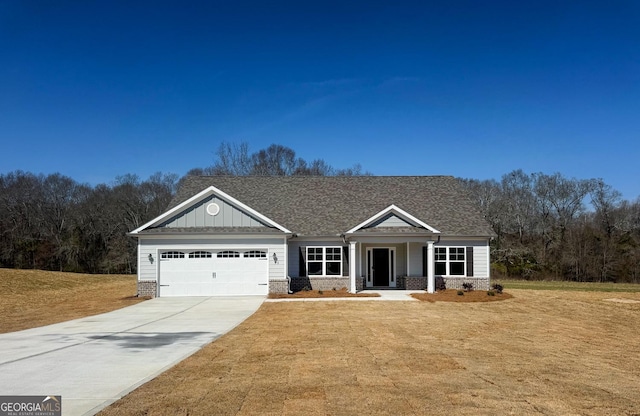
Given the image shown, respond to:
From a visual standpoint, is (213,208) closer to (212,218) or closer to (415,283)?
(212,218)

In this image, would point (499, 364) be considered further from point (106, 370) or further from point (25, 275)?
point (25, 275)

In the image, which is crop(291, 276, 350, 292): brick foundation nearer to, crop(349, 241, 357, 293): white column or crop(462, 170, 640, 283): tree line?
crop(349, 241, 357, 293): white column

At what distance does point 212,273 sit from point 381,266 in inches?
357

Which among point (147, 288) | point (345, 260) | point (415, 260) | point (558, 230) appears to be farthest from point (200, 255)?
point (558, 230)

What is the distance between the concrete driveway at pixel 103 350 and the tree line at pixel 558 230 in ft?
114

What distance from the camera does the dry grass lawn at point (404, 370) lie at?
22.0 feet

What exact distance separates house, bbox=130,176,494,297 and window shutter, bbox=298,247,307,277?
52 mm

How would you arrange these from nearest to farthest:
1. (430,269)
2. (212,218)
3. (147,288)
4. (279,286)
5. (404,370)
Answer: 1. (404,370)
2. (147,288)
3. (279,286)
4. (430,269)
5. (212,218)

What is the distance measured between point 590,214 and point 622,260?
1094 cm

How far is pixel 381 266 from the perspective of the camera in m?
27.6

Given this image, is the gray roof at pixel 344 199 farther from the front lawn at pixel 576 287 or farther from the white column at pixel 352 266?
the front lawn at pixel 576 287

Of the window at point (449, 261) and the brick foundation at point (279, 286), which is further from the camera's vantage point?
the window at point (449, 261)

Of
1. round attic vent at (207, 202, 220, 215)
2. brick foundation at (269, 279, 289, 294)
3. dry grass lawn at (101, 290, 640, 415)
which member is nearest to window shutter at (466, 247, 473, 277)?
brick foundation at (269, 279, 289, 294)

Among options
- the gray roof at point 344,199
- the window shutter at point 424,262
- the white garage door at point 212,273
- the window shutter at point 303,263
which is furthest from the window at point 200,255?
the window shutter at point 424,262
